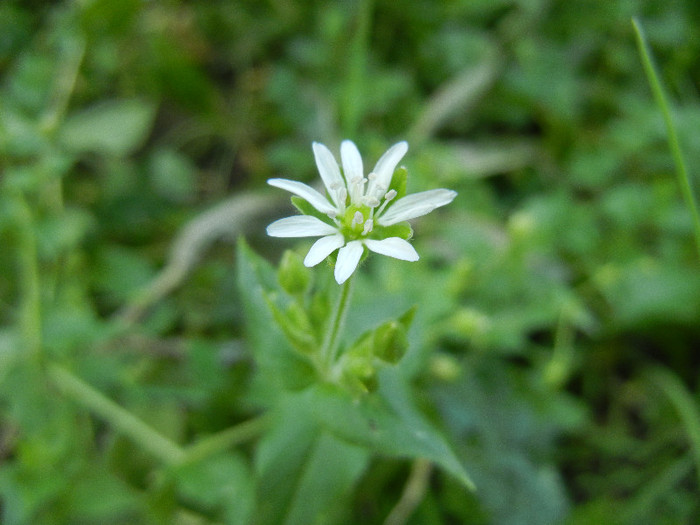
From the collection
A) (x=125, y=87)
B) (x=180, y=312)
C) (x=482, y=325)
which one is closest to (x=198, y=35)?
(x=125, y=87)

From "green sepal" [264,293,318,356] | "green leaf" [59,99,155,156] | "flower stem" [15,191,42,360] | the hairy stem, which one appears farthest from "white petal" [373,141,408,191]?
"green leaf" [59,99,155,156]

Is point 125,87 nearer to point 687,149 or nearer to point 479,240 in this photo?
point 479,240

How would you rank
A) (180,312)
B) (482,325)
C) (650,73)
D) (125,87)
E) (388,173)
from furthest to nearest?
(125,87), (180,312), (482,325), (650,73), (388,173)

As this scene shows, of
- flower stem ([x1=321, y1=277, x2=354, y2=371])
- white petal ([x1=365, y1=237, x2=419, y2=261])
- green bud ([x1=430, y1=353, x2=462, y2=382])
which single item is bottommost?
green bud ([x1=430, y1=353, x2=462, y2=382])

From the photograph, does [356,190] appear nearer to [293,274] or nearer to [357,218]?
[357,218]

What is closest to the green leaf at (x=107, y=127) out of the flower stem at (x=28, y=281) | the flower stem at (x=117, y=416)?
the flower stem at (x=28, y=281)

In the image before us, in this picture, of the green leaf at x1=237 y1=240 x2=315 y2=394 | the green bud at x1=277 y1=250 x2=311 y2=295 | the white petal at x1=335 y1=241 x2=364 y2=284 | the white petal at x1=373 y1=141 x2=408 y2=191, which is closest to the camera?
the white petal at x1=335 y1=241 x2=364 y2=284

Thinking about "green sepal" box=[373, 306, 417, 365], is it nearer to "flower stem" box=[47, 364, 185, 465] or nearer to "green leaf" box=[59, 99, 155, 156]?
"flower stem" box=[47, 364, 185, 465]
